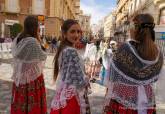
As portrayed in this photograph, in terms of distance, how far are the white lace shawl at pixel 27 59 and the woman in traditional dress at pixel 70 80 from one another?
3.52ft

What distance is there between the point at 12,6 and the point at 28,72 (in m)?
39.7

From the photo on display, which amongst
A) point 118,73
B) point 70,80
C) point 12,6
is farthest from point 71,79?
point 12,6

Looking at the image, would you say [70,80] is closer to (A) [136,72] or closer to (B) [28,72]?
(A) [136,72]

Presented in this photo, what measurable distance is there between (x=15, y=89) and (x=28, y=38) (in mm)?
825

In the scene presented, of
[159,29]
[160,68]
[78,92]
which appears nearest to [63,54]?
[78,92]

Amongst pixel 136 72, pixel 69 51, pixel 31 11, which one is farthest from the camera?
pixel 31 11

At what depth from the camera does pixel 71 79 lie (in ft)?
13.5

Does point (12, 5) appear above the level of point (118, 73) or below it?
above

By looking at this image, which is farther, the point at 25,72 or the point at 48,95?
the point at 48,95

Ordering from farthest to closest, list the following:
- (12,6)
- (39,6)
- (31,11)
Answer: (31,11)
(39,6)
(12,6)

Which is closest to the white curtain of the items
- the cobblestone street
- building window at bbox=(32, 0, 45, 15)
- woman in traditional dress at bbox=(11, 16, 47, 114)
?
building window at bbox=(32, 0, 45, 15)

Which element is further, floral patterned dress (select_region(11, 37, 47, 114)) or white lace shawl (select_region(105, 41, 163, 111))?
floral patterned dress (select_region(11, 37, 47, 114))

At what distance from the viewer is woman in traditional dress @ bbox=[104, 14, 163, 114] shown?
3.69 m

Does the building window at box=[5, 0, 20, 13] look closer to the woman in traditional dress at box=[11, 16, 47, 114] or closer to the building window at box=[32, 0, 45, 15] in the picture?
the building window at box=[32, 0, 45, 15]
